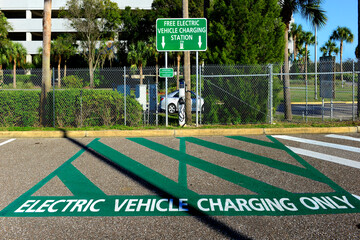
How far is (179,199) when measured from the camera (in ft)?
17.4

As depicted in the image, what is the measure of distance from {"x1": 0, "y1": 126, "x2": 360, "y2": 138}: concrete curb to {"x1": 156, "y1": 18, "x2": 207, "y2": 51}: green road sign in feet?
9.37

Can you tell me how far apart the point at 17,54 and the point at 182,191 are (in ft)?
167

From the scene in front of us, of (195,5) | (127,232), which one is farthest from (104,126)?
(195,5)

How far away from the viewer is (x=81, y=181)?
6.28m

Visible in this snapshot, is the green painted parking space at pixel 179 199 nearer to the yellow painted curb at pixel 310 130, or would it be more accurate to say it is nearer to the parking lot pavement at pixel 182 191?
the parking lot pavement at pixel 182 191

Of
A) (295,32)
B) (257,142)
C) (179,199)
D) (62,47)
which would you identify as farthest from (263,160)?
(295,32)

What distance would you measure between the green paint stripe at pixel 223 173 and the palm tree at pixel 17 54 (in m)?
45.7

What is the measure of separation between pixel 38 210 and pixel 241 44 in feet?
33.7

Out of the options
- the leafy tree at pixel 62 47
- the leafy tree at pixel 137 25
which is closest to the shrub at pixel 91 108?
the leafy tree at pixel 137 25

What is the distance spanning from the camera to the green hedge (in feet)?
40.4

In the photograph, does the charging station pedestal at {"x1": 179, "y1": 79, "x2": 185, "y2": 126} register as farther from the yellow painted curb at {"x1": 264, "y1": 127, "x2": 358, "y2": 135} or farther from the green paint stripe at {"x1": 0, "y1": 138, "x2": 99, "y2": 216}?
the green paint stripe at {"x1": 0, "y1": 138, "x2": 99, "y2": 216}

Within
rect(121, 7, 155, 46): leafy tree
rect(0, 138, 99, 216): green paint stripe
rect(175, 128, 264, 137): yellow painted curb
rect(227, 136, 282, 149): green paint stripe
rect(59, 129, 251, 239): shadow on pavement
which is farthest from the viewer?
rect(121, 7, 155, 46): leafy tree

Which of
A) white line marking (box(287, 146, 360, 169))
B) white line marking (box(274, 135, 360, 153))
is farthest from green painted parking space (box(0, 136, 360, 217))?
white line marking (box(274, 135, 360, 153))

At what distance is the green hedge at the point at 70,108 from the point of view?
1231 cm
